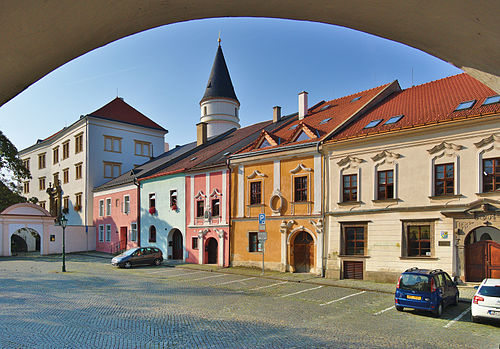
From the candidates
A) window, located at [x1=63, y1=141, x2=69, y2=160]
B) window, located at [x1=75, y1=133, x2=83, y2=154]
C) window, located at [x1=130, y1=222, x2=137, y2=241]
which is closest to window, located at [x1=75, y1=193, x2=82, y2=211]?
window, located at [x1=75, y1=133, x2=83, y2=154]

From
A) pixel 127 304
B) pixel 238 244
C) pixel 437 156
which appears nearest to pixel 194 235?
pixel 238 244

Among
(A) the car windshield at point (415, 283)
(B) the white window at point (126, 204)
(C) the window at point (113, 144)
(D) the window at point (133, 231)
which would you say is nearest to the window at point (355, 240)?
(A) the car windshield at point (415, 283)

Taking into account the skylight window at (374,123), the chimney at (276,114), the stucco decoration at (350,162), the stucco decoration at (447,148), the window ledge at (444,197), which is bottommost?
the window ledge at (444,197)

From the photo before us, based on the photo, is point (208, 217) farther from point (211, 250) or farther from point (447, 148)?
point (447, 148)

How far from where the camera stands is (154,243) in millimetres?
37562

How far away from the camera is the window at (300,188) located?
25.6 m

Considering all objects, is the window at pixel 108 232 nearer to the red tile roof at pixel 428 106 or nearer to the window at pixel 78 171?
the window at pixel 78 171

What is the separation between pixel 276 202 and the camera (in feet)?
88.6

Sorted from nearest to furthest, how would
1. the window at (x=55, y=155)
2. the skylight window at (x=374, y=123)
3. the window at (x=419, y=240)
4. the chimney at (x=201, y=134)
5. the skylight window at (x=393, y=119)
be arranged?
the window at (x=419, y=240) → the skylight window at (x=393, y=119) → the skylight window at (x=374, y=123) → the chimney at (x=201, y=134) → the window at (x=55, y=155)

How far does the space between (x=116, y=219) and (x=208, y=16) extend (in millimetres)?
43611

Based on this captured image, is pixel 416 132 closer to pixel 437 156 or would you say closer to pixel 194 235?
pixel 437 156

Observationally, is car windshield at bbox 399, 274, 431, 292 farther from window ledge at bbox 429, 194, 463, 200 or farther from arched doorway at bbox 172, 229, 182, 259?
arched doorway at bbox 172, 229, 182, 259

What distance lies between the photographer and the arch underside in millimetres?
2328

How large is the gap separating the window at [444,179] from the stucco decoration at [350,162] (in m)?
4.12
